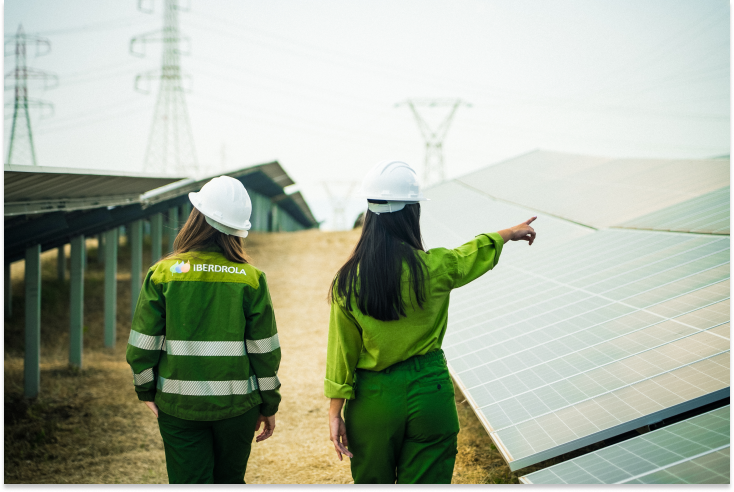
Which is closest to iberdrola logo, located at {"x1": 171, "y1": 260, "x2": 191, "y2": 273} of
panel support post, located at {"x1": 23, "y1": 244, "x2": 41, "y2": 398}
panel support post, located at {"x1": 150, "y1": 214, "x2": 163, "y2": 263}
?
panel support post, located at {"x1": 23, "y1": 244, "x2": 41, "y2": 398}

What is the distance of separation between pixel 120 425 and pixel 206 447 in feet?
16.4

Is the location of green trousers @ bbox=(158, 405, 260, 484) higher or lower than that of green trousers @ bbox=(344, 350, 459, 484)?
lower

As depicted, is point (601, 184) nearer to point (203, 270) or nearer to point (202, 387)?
point (203, 270)

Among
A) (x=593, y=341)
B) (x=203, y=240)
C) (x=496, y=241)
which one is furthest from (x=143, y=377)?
(x=593, y=341)

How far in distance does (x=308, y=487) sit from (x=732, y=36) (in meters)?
5.37

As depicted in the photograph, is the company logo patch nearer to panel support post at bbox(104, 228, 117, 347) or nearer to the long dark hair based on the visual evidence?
the long dark hair

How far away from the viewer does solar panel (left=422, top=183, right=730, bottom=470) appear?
3592 mm

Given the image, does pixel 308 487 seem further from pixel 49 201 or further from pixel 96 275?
pixel 96 275

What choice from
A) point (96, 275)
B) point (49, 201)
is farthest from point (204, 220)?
point (96, 275)

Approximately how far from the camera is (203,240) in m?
3.19

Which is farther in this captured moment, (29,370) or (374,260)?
(29,370)

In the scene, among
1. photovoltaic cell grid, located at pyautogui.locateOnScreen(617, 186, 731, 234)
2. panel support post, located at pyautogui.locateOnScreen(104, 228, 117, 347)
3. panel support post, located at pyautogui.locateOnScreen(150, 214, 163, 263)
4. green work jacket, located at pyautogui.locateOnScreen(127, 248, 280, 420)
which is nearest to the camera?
green work jacket, located at pyautogui.locateOnScreen(127, 248, 280, 420)

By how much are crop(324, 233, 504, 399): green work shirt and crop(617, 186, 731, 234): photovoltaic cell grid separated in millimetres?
4826

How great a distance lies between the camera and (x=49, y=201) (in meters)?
7.38
